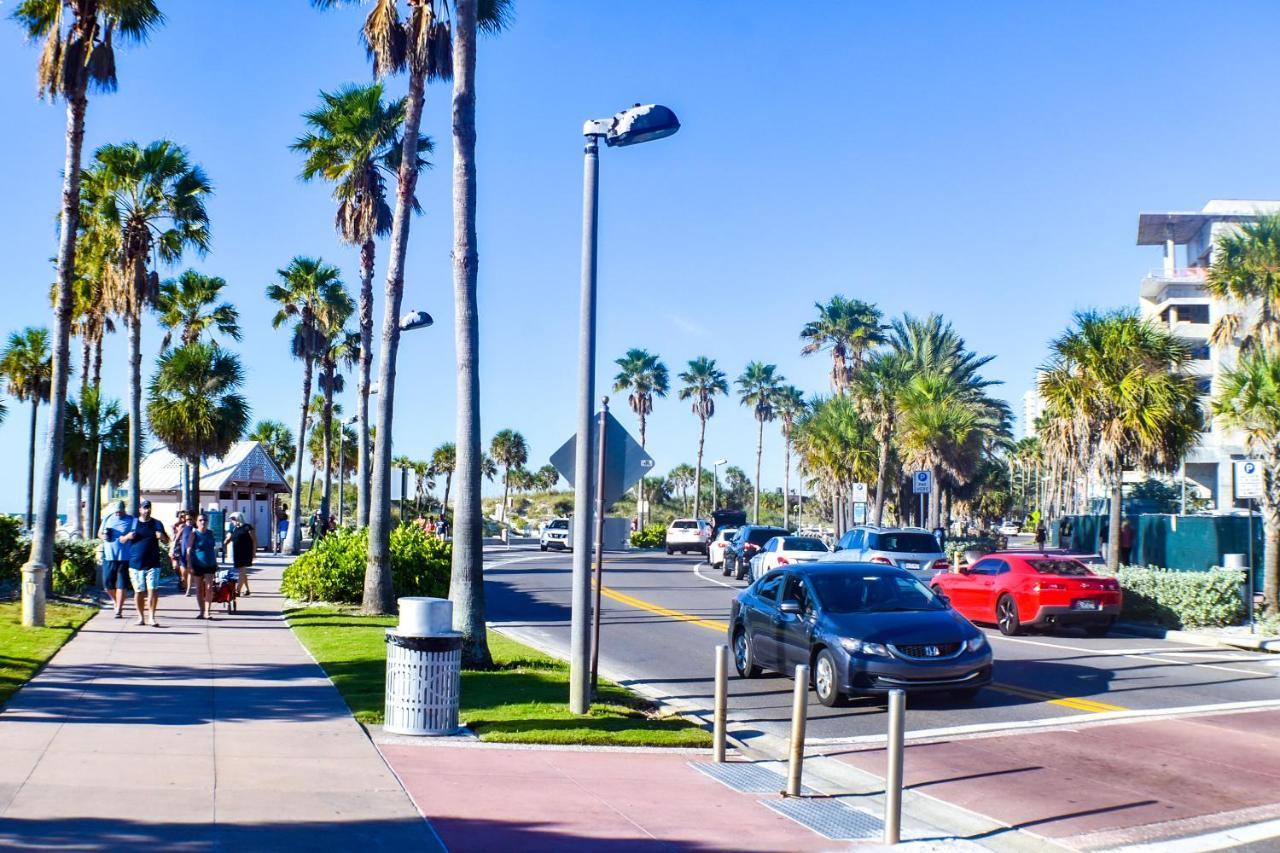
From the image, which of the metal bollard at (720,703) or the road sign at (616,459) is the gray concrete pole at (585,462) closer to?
the road sign at (616,459)

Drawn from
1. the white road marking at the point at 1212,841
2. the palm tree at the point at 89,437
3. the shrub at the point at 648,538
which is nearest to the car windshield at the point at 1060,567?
the white road marking at the point at 1212,841

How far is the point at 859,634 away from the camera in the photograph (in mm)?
12211

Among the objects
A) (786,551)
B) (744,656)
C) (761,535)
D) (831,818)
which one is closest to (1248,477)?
(744,656)

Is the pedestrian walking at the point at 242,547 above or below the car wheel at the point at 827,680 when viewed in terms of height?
above

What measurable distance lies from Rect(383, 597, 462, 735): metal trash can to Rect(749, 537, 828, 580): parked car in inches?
737

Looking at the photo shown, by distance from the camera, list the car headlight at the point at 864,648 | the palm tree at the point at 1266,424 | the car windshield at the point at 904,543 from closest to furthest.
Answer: the car headlight at the point at 864,648, the palm tree at the point at 1266,424, the car windshield at the point at 904,543

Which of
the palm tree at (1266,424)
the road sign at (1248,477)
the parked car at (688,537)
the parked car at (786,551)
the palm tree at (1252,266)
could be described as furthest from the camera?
the parked car at (688,537)

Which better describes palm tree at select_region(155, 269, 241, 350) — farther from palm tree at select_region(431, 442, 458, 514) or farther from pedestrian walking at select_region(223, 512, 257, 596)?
palm tree at select_region(431, 442, 458, 514)

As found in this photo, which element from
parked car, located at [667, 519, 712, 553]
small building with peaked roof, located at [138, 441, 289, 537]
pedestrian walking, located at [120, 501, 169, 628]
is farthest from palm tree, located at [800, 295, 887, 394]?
pedestrian walking, located at [120, 501, 169, 628]

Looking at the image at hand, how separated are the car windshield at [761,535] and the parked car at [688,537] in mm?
19482

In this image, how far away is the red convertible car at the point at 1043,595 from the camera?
766 inches

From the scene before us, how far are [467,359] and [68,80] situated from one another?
1056 centimetres

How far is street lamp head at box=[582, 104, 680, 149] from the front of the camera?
11.0 metres

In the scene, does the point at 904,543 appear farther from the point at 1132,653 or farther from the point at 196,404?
the point at 196,404
